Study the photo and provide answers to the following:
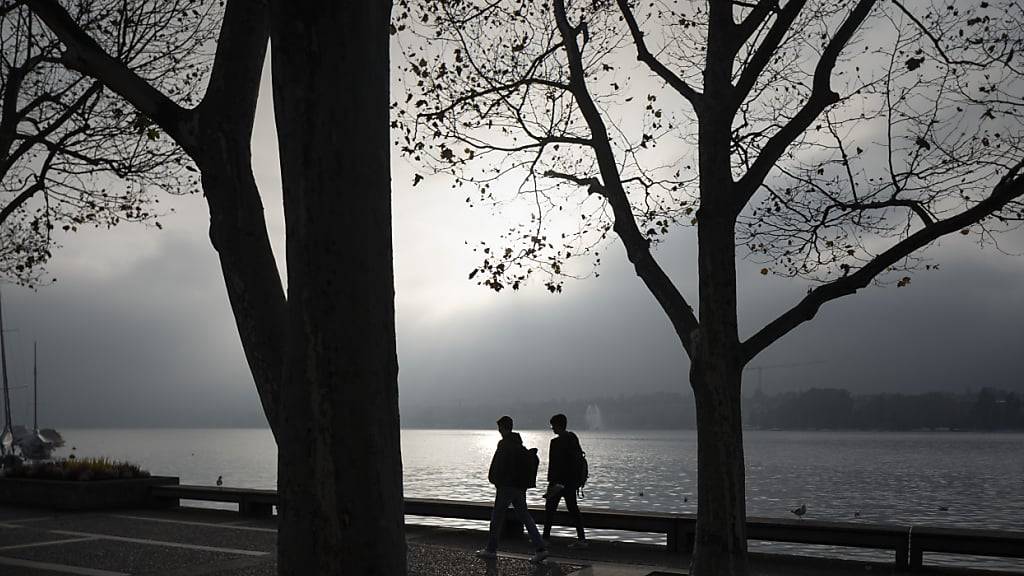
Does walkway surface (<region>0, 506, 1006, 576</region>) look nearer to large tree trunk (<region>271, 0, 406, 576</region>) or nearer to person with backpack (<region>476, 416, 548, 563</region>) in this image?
person with backpack (<region>476, 416, 548, 563</region>)

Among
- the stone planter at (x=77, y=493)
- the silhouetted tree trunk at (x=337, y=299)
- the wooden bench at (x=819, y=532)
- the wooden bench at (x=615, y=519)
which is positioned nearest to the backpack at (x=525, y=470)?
the wooden bench at (x=615, y=519)

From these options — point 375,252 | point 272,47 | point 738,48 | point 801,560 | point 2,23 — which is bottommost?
point 801,560

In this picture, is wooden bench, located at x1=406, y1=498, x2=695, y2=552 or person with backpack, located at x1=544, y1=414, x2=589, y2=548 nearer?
wooden bench, located at x1=406, y1=498, x2=695, y2=552

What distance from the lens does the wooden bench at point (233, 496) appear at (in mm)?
16703

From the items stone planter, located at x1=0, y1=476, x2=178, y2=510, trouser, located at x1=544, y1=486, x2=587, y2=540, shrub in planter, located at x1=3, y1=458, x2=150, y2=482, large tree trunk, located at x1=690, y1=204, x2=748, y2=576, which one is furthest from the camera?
shrub in planter, located at x1=3, y1=458, x2=150, y2=482

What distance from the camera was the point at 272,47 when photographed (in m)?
4.32

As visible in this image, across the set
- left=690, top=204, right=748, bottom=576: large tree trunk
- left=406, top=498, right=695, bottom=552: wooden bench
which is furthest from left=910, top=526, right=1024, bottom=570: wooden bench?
left=690, top=204, right=748, bottom=576: large tree trunk

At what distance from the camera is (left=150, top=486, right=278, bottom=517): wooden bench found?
16703mm

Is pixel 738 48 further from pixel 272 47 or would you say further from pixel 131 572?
pixel 131 572

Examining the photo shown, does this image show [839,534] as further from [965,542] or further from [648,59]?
[648,59]

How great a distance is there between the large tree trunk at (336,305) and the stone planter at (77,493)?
15.6 m

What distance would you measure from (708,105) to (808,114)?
3.82 ft

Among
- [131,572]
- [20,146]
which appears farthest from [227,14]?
[20,146]

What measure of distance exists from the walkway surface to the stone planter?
153 centimetres
